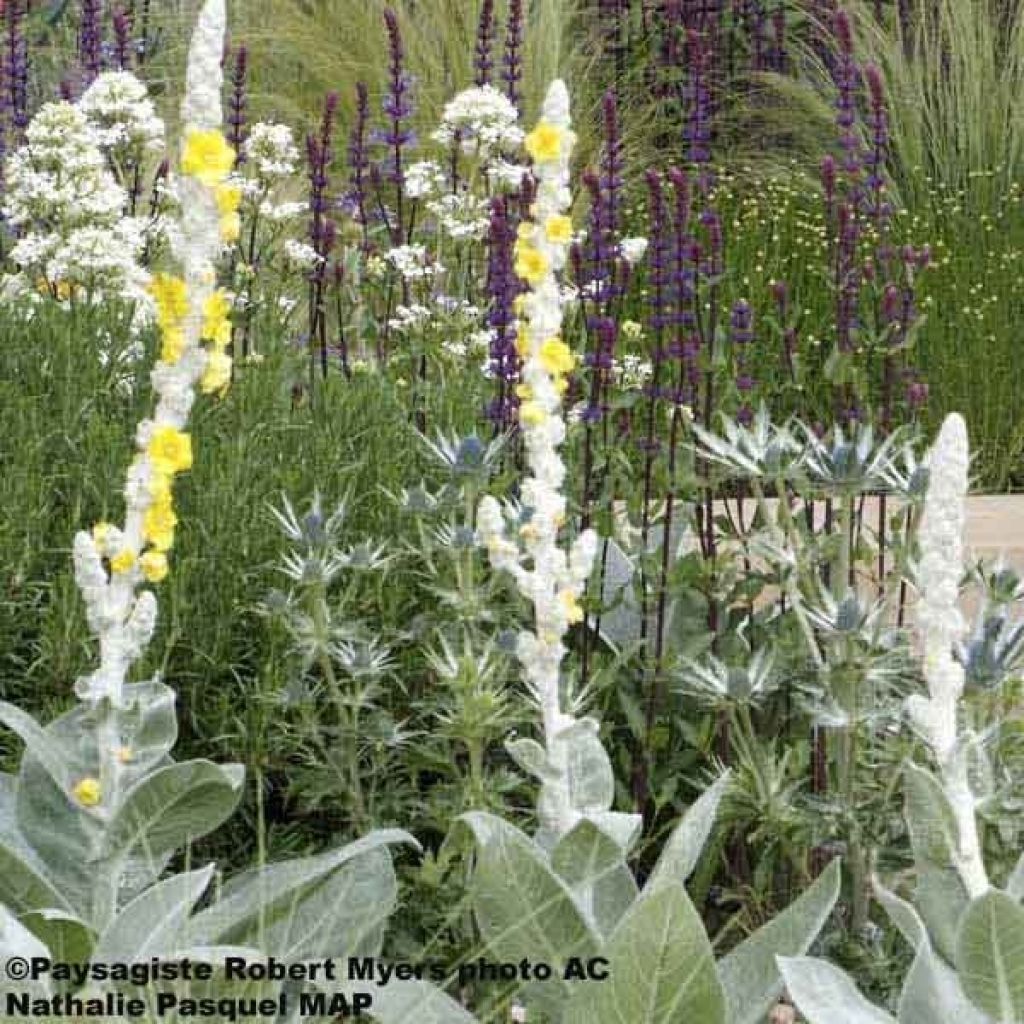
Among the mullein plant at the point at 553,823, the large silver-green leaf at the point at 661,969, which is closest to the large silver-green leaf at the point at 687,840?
the mullein plant at the point at 553,823

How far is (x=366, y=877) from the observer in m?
2.44

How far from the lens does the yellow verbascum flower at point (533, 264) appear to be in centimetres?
220

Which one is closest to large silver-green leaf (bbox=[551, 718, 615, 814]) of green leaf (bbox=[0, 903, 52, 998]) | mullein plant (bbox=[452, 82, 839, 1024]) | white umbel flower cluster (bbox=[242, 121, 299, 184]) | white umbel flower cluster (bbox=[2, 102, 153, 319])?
mullein plant (bbox=[452, 82, 839, 1024])

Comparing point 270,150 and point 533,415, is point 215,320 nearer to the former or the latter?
point 533,415

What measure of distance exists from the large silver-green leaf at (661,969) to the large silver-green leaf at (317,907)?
0.37 meters

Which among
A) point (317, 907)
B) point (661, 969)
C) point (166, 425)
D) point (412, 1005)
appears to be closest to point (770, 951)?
point (661, 969)

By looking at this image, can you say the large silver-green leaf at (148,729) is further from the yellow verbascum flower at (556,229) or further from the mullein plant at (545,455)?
the yellow verbascum flower at (556,229)

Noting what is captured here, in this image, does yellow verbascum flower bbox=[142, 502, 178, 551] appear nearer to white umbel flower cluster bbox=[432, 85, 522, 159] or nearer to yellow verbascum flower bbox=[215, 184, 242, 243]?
yellow verbascum flower bbox=[215, 184, 242, 243]

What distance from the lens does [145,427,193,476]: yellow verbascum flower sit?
215 cm

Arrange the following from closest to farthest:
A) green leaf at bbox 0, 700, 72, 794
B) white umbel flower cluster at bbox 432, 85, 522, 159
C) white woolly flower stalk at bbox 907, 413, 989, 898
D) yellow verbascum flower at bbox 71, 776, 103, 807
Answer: white woolly flower stalk at bbox 907, 413, 989, 898 < yellow verbascum flower at bbox 71, 776, 103, 807 < green leaf at bbox 0, 700, 72, 794 < white umbel flower cluster at bbox 432, 85, 522, 159

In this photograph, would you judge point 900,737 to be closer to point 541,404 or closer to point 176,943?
point 541,404

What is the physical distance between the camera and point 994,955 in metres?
2.06

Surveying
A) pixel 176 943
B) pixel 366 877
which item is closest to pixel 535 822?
pixel 366 877

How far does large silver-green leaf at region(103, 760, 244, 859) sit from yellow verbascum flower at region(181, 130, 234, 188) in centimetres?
68
